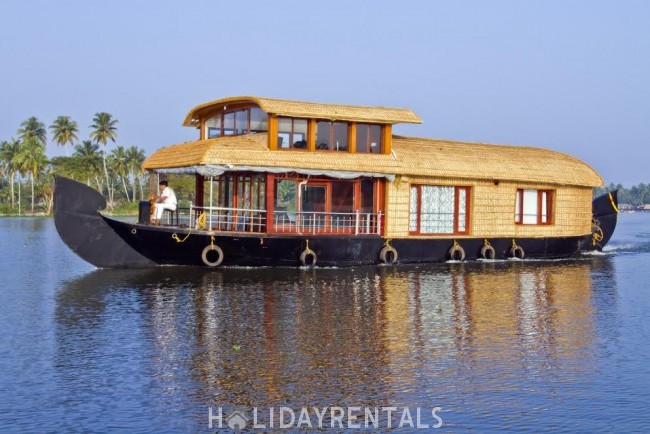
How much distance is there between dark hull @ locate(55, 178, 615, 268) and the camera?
2330 cm

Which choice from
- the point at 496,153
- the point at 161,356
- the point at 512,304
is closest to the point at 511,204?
the point at 496,153

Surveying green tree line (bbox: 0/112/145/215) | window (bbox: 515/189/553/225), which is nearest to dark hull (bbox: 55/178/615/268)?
window (bbox: 515/189/553/225)

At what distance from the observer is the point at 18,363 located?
42.4 ft

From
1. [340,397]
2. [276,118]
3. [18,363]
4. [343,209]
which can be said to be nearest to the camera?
[340,397]

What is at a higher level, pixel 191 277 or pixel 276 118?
pixel 276 118

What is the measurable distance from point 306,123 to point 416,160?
4.08 meters

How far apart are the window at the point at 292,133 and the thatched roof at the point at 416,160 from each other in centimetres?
44

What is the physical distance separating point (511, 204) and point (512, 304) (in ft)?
34.7

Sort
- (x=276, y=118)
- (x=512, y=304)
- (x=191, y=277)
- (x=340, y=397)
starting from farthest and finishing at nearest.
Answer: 1. (x=276, y=118)
2. (x=191, y=277)
3. (x=512, y=304)
4. (x=340, y=397)

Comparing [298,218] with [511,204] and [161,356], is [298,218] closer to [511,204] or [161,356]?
[511,204]

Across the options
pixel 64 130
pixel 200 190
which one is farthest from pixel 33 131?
pixel 200 190

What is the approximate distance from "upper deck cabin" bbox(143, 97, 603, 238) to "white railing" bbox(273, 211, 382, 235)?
4 centimetres

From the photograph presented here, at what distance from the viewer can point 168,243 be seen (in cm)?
2383

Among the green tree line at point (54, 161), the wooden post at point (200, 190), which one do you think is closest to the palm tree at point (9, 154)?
the green tree line at point (54, 161)
